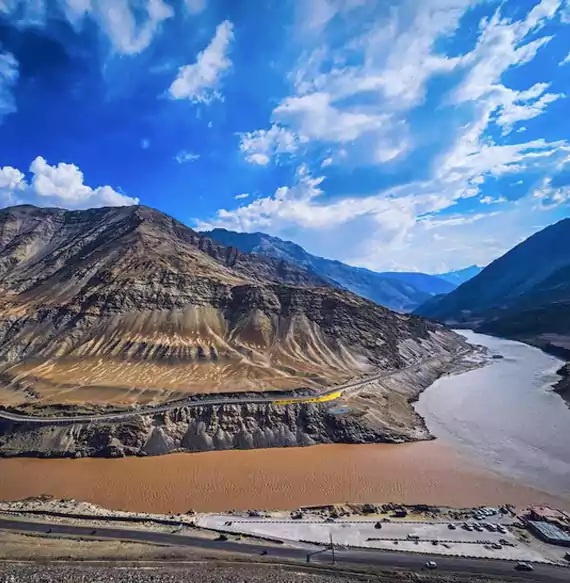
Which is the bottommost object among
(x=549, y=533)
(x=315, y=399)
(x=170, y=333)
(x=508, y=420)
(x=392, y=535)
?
(x=549, y=533)

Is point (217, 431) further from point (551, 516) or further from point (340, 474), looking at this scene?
point (551, 516)

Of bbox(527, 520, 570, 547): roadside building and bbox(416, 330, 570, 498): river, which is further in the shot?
bbox(416, 330, 570, 498): river

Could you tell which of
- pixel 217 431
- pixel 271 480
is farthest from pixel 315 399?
pixel 271 480

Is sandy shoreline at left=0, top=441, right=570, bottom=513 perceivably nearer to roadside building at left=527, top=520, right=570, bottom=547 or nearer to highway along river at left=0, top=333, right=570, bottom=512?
highway along river at left=0, top=333, right=570, bottom=512

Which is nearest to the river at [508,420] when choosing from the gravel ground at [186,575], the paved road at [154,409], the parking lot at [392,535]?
the parking lot at [392,535]

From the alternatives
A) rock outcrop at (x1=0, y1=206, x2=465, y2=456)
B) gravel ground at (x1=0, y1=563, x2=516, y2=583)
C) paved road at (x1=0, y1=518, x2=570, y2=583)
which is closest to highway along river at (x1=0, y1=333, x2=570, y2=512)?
rock outcrop at (x1=0, y1=206, x2=465, y2=456)

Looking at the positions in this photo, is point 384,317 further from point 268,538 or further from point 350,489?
point 268,538
